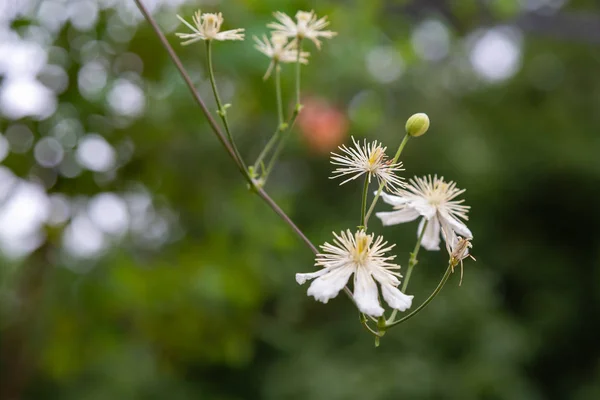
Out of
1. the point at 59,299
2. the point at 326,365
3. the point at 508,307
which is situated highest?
the point at 59,299

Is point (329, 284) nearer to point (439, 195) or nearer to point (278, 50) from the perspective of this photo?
point (439, 195)

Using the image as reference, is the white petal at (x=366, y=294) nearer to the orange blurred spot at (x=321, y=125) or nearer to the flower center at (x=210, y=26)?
the flower center at (x=210, y=26)

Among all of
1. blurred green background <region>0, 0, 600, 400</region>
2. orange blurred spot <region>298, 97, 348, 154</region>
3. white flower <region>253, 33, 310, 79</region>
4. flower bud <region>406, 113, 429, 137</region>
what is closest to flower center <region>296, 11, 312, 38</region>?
white flower <region>253, 33, 310, 79</region>

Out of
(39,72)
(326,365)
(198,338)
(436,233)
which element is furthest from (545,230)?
(436,233)

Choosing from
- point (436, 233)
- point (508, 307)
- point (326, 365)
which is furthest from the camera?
point (508, 307)

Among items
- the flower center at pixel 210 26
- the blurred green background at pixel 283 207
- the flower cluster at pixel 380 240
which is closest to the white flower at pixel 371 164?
the flower cluster at pixel 380 240

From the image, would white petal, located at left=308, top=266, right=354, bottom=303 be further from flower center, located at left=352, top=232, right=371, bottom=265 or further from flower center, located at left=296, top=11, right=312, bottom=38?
flower center, located at left=296, top=11, right=312, bottom=38

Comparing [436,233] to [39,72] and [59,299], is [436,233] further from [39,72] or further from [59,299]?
[59,299]
